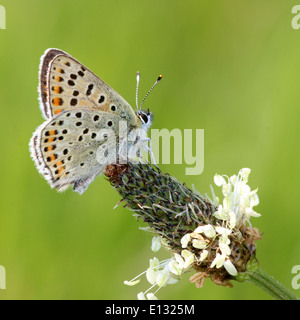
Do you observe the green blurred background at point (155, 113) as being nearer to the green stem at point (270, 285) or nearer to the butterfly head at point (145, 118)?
the butterfly head at point (145, 118)

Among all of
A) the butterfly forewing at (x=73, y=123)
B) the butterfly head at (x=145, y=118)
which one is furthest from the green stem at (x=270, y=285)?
the butterfly head at (x=145, y=118)

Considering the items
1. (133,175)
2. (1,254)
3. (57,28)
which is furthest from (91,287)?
(57,28)

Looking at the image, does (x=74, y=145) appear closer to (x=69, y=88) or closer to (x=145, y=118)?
(x=69, y=88)

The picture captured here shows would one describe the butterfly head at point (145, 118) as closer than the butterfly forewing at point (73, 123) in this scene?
No

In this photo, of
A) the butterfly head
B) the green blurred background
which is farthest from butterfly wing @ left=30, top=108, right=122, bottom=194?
the green blurred background

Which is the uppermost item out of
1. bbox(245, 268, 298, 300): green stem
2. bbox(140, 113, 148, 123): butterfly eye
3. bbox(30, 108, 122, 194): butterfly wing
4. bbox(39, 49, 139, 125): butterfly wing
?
bbox(39, 49, 139, 125): butterfly wing

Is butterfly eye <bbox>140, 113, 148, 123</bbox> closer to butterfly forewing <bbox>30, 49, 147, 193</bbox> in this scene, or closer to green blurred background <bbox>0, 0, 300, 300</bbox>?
butterfly forewing <bbox>30, 49, 147, 193</bbox>
